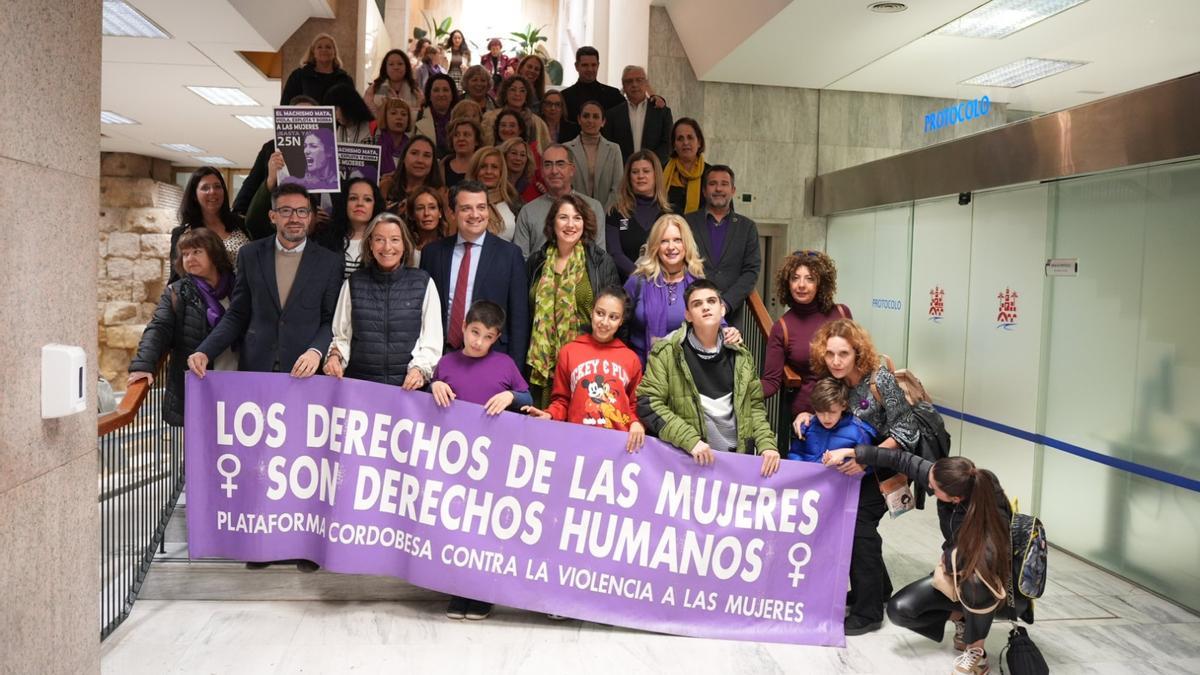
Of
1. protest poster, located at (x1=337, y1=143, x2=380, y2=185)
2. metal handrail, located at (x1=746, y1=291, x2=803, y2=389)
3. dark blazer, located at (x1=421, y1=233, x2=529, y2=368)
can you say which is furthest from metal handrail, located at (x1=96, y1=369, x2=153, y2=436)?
metal handrail, located at (x1=746, y1=291, x2=803, y2=389)

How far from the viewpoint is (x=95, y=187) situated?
2.33m

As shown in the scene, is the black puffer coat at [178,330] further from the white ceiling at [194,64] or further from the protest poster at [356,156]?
the white ceiling at [194,64]

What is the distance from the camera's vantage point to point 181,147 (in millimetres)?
15102

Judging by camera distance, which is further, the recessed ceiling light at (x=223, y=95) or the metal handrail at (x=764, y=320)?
the recessed ceiling light at (x=223, y=95)

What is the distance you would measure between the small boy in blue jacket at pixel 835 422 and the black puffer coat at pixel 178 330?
3.14m

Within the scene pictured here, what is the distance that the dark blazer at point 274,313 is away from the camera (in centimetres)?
444

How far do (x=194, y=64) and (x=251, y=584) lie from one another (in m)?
6.81

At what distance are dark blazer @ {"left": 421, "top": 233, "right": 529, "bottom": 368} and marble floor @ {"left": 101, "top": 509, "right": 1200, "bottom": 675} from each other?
1.36 metres

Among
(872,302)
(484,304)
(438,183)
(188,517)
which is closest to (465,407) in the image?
(484,304)

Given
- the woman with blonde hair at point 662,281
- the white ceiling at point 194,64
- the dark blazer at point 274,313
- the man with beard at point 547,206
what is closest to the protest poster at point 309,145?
the dark blazer at point 274,313

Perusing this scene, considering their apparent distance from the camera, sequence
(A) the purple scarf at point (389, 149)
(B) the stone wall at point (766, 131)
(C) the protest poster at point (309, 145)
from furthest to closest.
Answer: (B) the stone wall at point (766, 131) < (A) the purple scarf at point (389, 149) < (C) the protest poster at point (309, 145)

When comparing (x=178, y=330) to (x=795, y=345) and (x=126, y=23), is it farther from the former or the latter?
(x=126, y=23)

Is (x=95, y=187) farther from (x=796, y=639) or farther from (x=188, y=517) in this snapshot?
(x=796, y=639)

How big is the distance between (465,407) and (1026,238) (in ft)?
14.8
